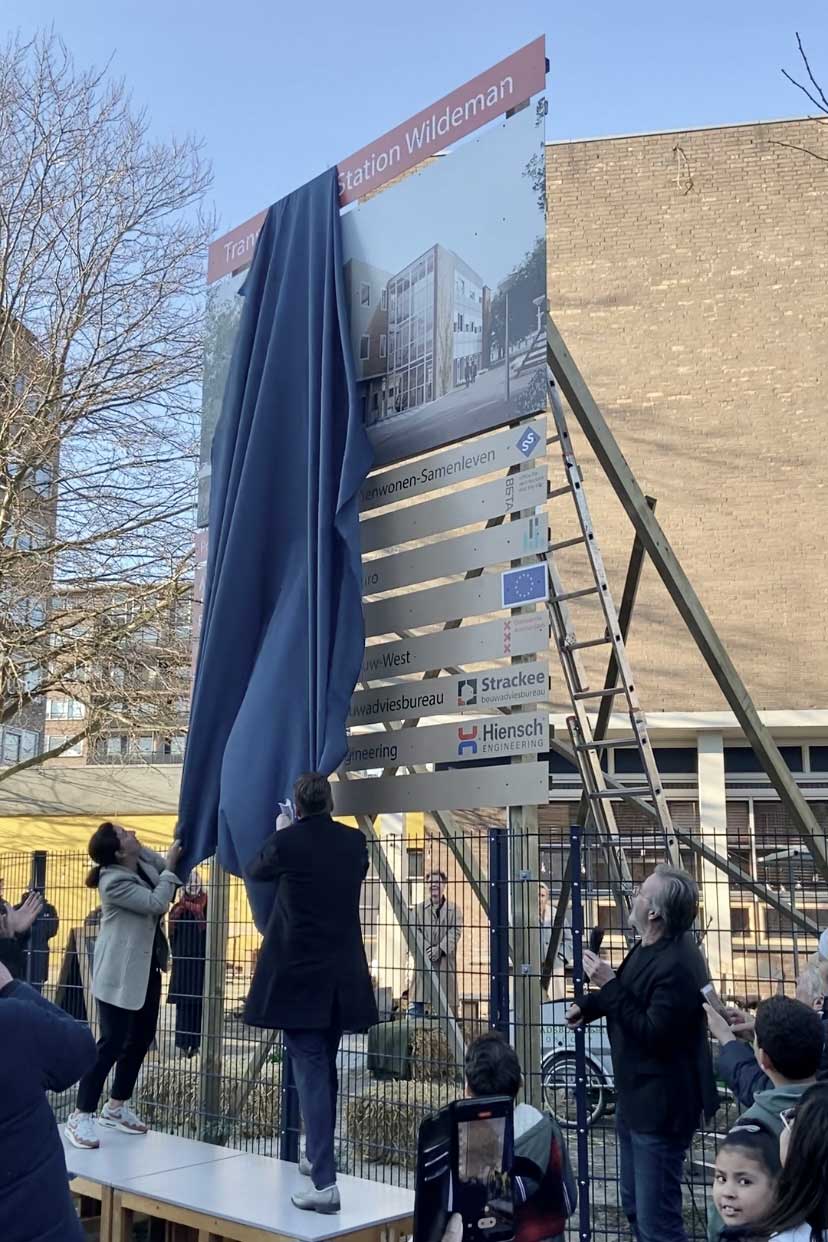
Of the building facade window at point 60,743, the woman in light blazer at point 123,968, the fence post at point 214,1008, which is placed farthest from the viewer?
the building facade window at point 60,743

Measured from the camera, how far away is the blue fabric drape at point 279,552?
20.6 ft

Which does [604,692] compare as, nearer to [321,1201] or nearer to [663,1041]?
[663,1041]

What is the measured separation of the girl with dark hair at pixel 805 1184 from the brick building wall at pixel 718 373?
1431cm

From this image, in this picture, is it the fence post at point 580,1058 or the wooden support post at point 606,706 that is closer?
the fence post at point 580,1058

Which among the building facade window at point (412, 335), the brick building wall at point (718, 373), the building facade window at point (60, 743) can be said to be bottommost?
the building facade window at point (60, 743)

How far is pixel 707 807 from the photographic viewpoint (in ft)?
53.3

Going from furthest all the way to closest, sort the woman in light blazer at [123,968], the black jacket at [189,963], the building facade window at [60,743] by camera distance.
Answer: the building facade window at [60,743] → the black jacket at [189,963] → the woman in light blazer at [123,968]

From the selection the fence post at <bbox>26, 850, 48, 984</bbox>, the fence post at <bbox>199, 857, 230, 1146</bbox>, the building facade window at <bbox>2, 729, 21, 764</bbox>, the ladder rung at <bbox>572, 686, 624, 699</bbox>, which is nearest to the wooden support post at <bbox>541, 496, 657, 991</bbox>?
the ladder rung at <bbox>572, 686, 624, 699</bbox>

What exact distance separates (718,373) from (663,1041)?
45.3 feet

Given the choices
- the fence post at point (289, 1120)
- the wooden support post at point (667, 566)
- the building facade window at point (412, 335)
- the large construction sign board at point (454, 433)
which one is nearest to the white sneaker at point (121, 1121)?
the fence post at point (289, 1120)

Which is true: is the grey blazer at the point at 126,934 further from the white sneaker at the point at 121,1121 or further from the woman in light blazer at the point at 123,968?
the white sneaker at the point at 121,1121

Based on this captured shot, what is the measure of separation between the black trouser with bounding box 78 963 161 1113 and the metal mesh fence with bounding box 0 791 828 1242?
0.72 meters

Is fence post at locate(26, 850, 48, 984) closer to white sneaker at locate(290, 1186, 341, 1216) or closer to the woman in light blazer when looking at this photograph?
the woman in light blazer

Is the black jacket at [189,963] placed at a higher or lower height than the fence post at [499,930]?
lower
